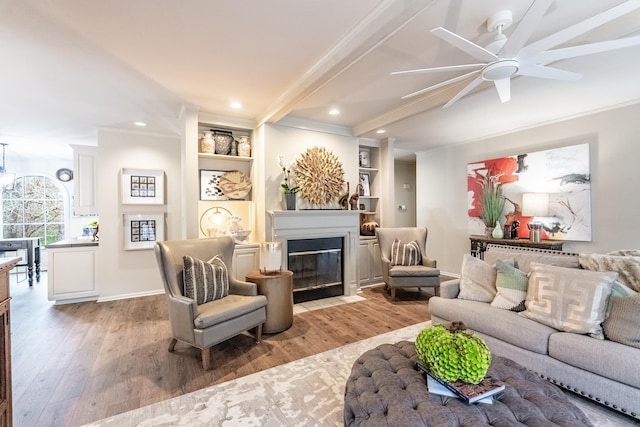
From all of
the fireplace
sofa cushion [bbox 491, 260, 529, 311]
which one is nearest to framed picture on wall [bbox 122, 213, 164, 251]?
the fireplace

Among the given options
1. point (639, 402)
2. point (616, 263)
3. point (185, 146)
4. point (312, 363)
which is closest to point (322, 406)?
point (312, 363)

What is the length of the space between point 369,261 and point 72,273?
4.44 metres

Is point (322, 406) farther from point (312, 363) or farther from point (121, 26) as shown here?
point (121, 26)

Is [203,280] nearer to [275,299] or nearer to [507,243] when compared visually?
[275,299]

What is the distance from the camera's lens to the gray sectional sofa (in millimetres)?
1675

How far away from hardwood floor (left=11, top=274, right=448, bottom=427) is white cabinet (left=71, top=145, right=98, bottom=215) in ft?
5.03

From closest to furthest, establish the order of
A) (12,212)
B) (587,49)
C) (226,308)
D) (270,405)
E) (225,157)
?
(587,49), (270,405), (226,308), (225,157), (12,212)

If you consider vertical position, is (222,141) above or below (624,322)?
above

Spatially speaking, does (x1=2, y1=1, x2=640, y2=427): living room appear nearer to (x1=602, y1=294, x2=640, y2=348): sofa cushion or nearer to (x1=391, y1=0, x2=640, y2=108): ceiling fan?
(x1=391, y1=0, x2=640, y2=108): ceiling fan

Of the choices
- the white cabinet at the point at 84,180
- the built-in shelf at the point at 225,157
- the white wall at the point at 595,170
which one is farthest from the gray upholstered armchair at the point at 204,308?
the white wall at the point at 595,170

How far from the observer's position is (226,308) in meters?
2.53

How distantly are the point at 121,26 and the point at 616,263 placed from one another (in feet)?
12.9

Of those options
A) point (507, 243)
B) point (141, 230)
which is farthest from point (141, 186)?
point (507, 243)

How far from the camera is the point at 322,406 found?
1877 mm
